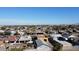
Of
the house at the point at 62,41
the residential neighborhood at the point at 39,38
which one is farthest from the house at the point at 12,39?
the house at the point at 62,41

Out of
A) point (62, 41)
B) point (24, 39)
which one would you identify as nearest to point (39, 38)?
point (24, 39)

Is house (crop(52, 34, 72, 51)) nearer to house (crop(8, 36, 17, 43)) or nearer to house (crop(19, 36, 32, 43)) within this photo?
house (crop(19, 36, 32, 43))

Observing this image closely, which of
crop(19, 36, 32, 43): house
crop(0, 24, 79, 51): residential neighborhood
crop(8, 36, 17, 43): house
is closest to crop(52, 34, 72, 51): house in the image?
crop(0, 24, 79, 51): residential neighborhood

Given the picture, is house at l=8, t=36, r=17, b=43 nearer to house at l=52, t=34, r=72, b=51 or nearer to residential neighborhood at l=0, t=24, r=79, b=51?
residential neighborhood at l=0, t=24, r=79, b=51

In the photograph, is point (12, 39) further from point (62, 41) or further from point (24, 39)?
point (62, 41)

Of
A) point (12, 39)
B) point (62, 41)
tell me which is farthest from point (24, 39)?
point (62, 41)

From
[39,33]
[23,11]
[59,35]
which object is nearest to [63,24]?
[59,35]

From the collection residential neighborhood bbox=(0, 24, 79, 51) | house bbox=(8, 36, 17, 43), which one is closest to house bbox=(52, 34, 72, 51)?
residential neighborhood bbox=(0, 24, 79, 51)

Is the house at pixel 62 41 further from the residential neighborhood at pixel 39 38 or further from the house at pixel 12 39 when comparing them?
the house at pixel 12 39

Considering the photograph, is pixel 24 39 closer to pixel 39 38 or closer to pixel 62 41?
pixel 39 38

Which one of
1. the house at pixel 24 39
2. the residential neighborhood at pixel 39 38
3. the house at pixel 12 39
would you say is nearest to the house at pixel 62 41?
the residential neighborhood at pixel 39 38
